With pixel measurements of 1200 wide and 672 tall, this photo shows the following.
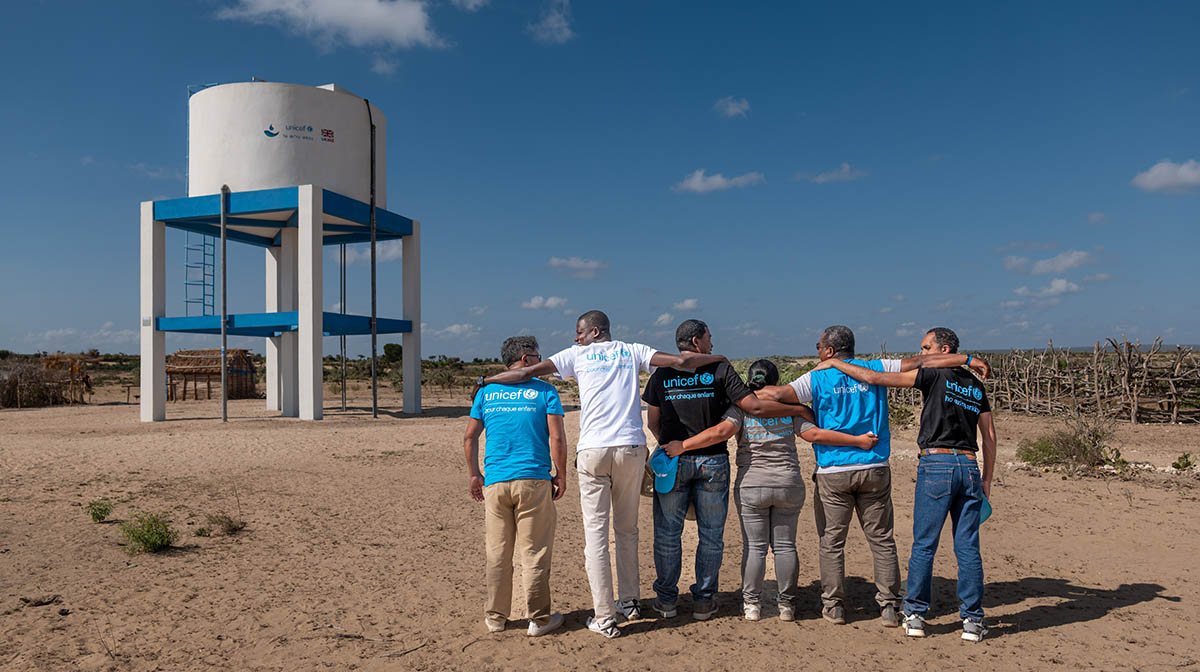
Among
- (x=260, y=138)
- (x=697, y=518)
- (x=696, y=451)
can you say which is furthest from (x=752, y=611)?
(x=260, y=138)

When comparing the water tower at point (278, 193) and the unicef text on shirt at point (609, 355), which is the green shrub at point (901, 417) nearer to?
the unicef text on shirt at point (609, 355)

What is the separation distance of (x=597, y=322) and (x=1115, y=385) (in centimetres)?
2061

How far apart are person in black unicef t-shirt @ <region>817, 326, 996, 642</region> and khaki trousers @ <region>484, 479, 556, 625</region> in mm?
2079

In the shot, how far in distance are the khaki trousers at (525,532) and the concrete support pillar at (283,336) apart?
22.4 m

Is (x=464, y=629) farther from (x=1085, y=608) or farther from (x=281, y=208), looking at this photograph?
(x=281, y=208)

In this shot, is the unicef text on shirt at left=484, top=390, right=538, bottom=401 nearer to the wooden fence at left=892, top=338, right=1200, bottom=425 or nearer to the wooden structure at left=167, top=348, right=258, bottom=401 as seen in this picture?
the wooden fence at left=892, top=338, right=1200, bottom=425

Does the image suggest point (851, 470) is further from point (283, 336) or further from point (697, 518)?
point (283, 336)

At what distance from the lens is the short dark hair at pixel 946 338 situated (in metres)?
4.93

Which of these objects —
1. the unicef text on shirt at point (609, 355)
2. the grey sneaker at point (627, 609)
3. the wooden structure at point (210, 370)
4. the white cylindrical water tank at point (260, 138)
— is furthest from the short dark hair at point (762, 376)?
the wooden structure at point (210, 370)

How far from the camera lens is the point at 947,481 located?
4.61 metres

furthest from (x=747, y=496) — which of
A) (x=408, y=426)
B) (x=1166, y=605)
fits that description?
(x=408, y=426)

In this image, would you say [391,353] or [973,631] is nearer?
[973,631]

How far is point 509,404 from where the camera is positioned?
15.6 ft

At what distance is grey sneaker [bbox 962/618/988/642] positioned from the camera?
466 cm
